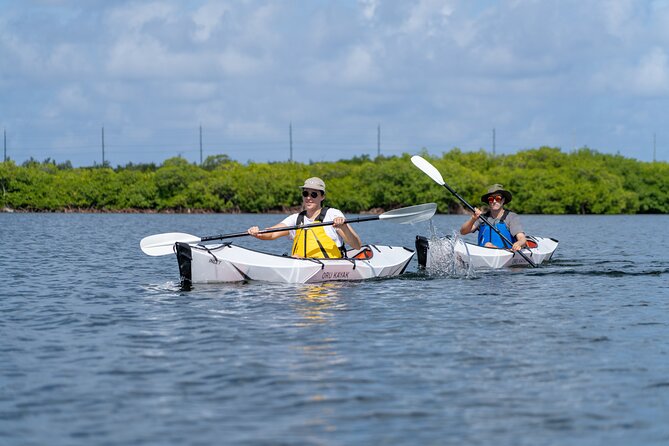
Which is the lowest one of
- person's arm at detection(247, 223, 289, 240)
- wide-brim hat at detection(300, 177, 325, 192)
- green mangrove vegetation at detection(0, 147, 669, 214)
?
person's arm at detection(247, 223, 289, 240)

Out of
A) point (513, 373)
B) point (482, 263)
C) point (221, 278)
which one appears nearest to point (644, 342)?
point (513, 373)

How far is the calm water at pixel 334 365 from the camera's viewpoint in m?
6.77

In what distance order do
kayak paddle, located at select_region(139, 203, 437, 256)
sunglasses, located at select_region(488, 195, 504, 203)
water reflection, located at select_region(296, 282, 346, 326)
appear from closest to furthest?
1. water reflection, located at select_region(296, 282, 346, 326)
2. kayak paddle, located at select_region(139, 203, 437, 256)
3. sunglasses, located at select_region(488, 195, 504, 203)

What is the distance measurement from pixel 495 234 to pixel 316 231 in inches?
206

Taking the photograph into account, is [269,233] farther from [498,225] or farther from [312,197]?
[498,225]

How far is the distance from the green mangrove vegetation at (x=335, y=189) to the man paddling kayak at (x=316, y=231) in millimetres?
81067

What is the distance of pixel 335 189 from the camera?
4092 inches

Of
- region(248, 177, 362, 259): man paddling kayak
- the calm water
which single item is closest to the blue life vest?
the calm water

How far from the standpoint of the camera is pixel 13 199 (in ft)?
338

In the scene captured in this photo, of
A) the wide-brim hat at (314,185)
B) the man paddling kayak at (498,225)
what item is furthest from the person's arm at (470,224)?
the wide-brim hat at (314,185)

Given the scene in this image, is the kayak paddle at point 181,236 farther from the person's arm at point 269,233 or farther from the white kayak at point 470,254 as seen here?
the white kayak at point 470,254

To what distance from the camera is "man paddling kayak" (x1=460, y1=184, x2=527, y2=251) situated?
60.1 ft

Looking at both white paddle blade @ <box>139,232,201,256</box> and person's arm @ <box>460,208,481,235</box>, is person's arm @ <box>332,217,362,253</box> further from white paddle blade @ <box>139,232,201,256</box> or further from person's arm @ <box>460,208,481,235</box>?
person's arm @ <box>460,208,481,235</box>

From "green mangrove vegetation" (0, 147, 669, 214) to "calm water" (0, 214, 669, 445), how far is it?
83.2 m
